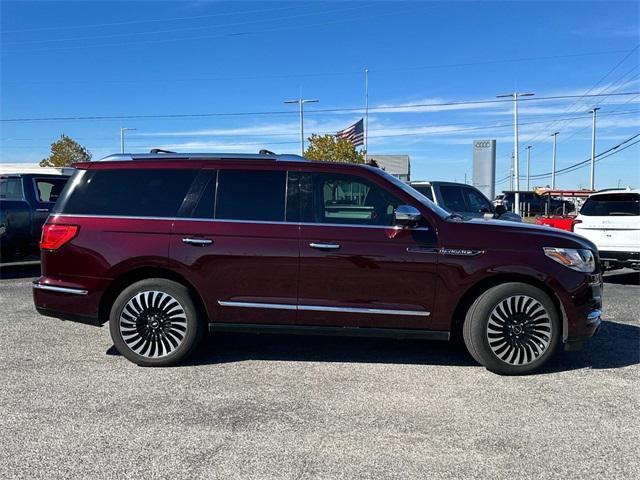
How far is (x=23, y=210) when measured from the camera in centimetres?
991

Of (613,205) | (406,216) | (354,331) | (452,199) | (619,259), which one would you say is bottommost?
(354,331)

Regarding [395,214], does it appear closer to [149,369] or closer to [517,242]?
[517,242]

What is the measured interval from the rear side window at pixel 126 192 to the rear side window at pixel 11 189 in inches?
238

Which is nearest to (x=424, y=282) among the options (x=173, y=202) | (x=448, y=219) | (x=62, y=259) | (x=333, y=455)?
(x=448, y=219)

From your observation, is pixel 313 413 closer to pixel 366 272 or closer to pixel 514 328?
pixel 366 272

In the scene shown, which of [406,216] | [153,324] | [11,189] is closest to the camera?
[406,216]

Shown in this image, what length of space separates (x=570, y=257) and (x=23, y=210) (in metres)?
9.16

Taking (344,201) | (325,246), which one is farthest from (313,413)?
(344,201)

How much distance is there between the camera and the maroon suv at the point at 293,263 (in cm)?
484

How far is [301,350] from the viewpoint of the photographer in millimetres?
5664

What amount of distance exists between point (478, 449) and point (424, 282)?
1680 millimetres

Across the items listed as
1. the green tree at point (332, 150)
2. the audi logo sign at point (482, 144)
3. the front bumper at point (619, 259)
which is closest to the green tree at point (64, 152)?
the green tree at point (332, 150)

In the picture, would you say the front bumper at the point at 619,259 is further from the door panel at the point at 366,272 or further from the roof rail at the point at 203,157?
the roof rail at the point at 203,157

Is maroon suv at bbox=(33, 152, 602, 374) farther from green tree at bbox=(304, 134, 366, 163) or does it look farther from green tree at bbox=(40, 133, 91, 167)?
green tree at bbox=(40, 133, 91, 167)
